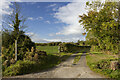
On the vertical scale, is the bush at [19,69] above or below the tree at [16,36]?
below

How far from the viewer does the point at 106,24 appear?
7.39m

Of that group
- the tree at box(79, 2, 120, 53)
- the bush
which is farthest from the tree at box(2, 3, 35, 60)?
the tree at box(79, 2, 120, 53)

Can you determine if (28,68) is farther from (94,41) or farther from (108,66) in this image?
(94,41)

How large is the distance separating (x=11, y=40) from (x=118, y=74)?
1048 centimetres

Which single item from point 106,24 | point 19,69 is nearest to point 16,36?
point 19,69

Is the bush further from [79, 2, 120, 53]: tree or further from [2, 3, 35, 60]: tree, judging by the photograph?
[79, 2, 120, 53]: tree

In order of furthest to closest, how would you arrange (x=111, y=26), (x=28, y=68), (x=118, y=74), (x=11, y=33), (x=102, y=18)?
1. (x=11, y=33)
2. (x=102, y=18)
3. (x=111, y=26)
4. (x=28, y=68)
5. (x=118, y=74)

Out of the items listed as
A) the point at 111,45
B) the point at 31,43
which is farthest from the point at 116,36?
the point at 31,43

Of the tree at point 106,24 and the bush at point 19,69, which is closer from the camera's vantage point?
the bush at point 19,69

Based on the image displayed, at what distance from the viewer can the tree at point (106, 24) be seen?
758 cm

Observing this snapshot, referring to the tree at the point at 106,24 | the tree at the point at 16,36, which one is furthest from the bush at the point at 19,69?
the tree at the point at 106,24

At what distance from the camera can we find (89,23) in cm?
968

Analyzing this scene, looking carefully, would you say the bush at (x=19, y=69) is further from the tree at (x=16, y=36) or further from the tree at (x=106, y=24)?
the tree at (x=106, y=24)

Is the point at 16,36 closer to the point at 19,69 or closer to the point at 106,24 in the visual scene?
the point at 19,69
